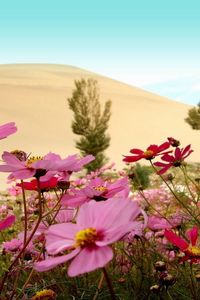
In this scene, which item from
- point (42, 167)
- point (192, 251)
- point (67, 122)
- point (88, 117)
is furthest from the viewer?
point (67, 122)

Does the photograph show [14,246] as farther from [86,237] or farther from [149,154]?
[86,237]

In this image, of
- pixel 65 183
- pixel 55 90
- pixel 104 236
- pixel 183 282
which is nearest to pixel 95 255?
pixel 104 236

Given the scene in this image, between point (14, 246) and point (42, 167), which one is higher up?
point (42, 167)

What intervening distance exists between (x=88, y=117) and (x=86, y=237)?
16200mm

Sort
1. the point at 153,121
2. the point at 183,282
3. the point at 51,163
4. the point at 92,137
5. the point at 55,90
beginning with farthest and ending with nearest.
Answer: the point at 55,90, the point at 153,121, the point at 92,137, the point at 183,282, the point at 51,163

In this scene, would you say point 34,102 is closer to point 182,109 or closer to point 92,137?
point 182,109

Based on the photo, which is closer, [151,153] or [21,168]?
[21,168]

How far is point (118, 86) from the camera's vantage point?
6212 cm

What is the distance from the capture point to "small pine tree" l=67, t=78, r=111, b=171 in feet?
54.1

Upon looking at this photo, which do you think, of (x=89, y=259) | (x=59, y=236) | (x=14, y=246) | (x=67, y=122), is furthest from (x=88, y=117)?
(x=67, y=122)

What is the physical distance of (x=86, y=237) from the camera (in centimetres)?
63

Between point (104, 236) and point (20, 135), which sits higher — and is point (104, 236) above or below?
above

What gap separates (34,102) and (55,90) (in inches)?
318

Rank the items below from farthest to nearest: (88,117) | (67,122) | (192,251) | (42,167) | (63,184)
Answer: (67,122), (88,117), (63,184), (192,251), (42,167)
